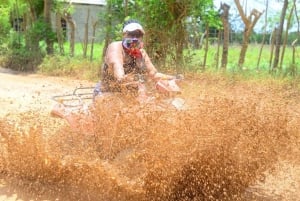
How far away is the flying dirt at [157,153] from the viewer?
410 cm

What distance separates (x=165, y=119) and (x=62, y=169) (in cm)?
116

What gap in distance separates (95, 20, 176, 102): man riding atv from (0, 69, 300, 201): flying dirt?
0.36 m

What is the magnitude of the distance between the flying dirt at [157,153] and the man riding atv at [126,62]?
0.36 m

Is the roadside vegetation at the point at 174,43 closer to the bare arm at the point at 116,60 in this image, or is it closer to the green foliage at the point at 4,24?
the green foliage at the point at 4,24

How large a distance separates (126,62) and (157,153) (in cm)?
145

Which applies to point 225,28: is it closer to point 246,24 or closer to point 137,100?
point 246,24

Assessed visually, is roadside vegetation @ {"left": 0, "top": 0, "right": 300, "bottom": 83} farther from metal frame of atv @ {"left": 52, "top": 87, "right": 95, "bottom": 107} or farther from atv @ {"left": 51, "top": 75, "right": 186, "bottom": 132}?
atv @ {"left": 51, "top": 75, "right": 186, "bottom": 132}

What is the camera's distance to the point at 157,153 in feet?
13.3

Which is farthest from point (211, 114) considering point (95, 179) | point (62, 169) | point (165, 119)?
point (62, 169)

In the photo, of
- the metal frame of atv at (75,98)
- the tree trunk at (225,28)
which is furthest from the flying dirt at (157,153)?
the tree trunk at (225,28)

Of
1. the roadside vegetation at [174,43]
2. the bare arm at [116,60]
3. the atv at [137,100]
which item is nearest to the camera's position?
the atv at [137,100]

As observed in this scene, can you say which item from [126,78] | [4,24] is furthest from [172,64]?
[4,24]

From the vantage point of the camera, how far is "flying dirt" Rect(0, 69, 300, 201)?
4.10 metres

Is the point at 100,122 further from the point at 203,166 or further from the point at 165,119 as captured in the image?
the point at 203,166
